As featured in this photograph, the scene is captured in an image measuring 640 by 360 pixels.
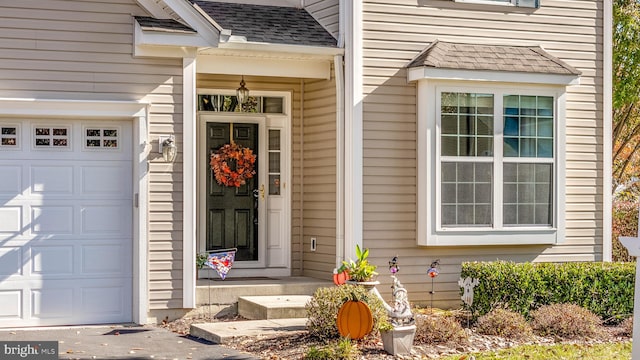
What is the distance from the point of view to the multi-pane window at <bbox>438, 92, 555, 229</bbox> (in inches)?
510

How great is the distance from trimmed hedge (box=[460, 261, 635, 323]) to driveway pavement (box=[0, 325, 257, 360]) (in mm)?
3185

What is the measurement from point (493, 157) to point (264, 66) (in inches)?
126

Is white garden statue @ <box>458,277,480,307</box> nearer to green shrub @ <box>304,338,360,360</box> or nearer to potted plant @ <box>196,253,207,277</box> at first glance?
green shrub @ <box>304,338,360,360</box>

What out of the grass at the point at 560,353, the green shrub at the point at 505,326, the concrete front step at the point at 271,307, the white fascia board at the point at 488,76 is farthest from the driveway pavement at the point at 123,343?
the white fascia board at the point at 488,76

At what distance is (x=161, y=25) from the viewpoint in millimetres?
11547

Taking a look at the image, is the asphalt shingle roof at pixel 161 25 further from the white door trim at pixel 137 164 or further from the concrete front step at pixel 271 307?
the concrete front step at pixel 271 307

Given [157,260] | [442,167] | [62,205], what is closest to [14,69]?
[62,205]

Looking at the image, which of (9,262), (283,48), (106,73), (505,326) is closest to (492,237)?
(505,326)

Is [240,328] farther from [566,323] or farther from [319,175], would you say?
[566,323]

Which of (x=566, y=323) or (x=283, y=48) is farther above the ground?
(x=283, y=48)

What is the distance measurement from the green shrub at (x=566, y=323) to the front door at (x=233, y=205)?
4449 mm

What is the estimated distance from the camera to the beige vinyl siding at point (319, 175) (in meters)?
13.2

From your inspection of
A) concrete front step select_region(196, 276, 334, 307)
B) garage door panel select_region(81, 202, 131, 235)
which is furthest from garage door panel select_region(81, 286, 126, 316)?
concrete front step select_region(196, 276, 334, 307)

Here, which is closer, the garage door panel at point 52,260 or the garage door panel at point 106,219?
the garage door panel at point 52,260
